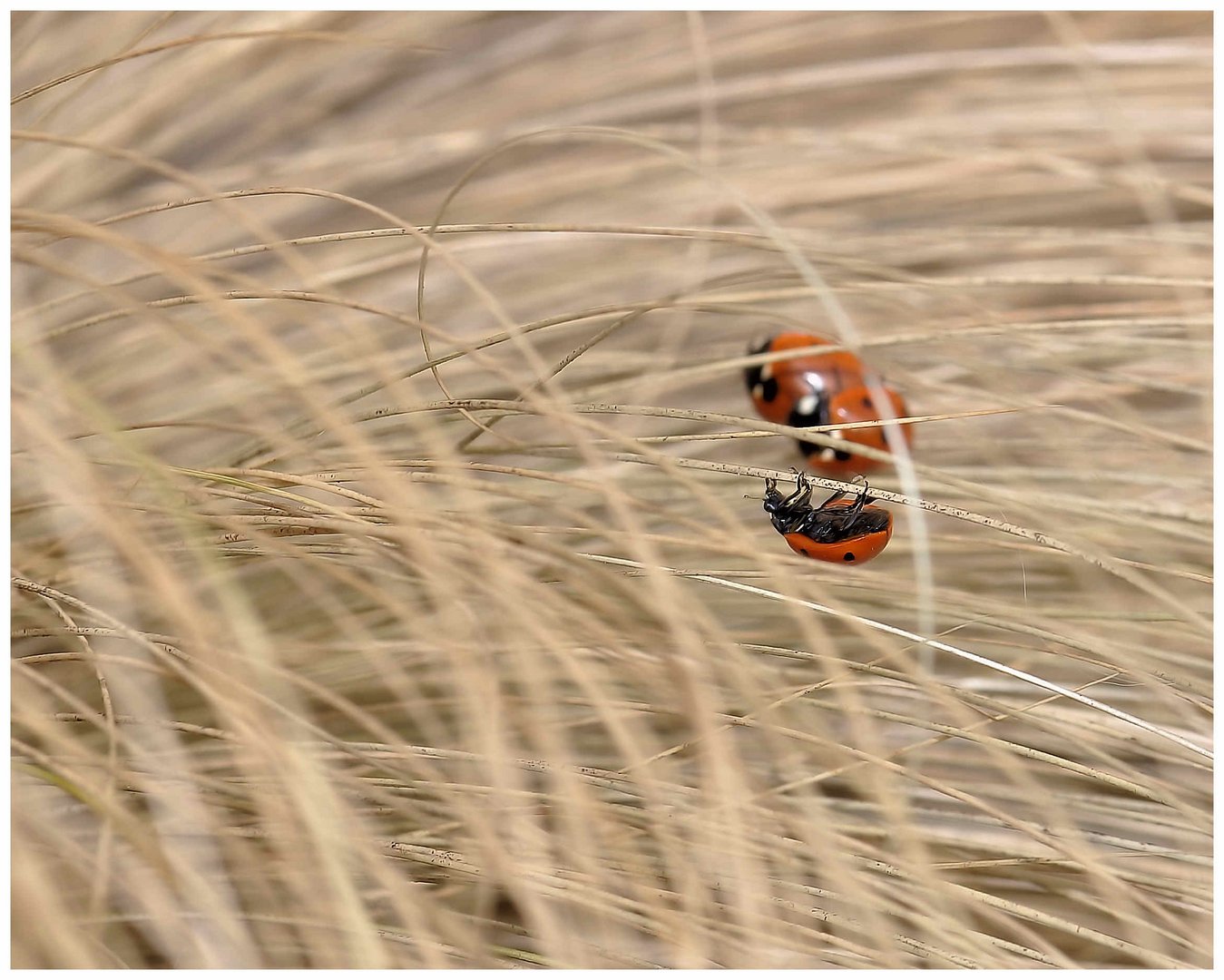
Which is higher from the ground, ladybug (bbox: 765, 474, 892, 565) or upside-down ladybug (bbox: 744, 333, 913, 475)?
upside-down ladybug (bbox: 744, 333, 913, 475)

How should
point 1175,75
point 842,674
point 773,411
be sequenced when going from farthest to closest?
point 1175,75 → point 773,411 → point 842,674

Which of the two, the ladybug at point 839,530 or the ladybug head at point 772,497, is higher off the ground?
the ladybug head at point 772,497

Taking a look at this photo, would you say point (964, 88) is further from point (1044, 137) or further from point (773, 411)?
point (773, 411)

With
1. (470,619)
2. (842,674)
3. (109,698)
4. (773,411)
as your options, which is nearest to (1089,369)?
(773,411)

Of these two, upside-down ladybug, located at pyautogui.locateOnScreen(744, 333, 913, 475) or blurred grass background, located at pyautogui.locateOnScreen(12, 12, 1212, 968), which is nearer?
blurred grass background, located at pyautogui.locateOnScreen(12, 12, 1212, 968)

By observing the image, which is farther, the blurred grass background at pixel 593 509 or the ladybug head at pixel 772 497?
the ladybug head at pixel 772 497
